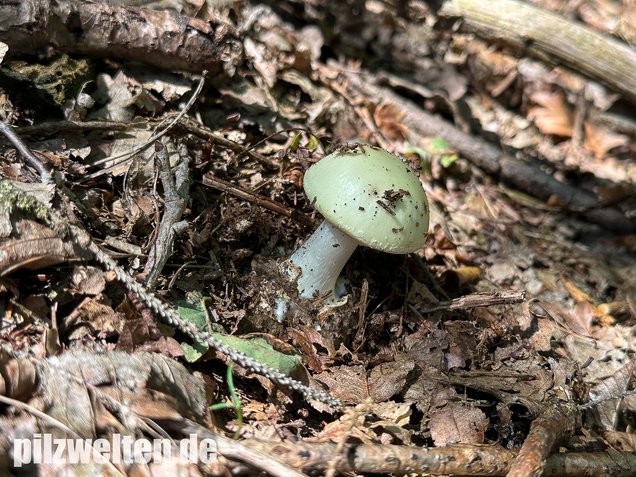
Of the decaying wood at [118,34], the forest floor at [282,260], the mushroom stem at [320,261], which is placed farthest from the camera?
the decaying wood at [118,34]

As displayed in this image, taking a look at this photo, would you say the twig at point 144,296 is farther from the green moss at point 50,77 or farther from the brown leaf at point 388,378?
the green moss at point 50,77

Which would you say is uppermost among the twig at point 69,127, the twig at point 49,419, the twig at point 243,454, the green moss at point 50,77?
the green moss at point 50,77

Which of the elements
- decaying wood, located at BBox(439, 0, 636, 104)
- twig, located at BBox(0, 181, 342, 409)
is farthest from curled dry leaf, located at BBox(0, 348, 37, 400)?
decaying wood, located at BBox(439, 0, 636, 104)

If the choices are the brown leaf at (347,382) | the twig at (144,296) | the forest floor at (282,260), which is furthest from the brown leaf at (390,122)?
the twig at (144,296)

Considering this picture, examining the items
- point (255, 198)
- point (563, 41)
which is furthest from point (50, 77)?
point (563, 41)

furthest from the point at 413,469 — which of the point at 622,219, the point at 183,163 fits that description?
the point at 622,219

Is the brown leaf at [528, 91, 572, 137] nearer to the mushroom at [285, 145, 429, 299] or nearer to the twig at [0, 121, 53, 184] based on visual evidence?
the mushroom at [285, 145, 429, 299]

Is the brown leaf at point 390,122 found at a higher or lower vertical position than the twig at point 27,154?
lower

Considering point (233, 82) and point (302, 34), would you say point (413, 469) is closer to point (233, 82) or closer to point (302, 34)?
point (233, 82)

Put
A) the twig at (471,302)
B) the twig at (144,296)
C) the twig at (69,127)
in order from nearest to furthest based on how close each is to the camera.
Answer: the twig at (144,296) < the twig at (69,127) < the twig at (471,302)
